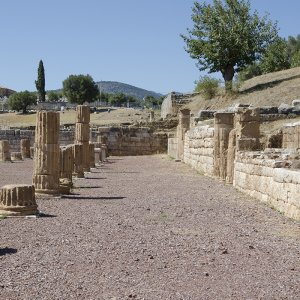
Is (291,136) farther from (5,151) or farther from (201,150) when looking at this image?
(5,151)

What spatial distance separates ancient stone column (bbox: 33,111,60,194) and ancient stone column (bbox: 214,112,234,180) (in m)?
6.90

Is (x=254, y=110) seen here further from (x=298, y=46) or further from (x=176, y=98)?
(x=298, y=46)

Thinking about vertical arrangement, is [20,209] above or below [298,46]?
below

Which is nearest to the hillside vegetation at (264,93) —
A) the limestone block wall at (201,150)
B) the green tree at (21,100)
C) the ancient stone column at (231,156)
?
the limestone block wall at (201,150)

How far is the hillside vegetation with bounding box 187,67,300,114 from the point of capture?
35344 mm

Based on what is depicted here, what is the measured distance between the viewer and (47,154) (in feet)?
47.8

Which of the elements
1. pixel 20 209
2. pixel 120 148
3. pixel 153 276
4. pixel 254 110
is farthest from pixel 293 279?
pixel 120 148

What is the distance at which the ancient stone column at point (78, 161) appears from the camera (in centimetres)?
2094

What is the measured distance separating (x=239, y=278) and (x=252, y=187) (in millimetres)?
8615

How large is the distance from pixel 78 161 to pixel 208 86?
74.9 ft

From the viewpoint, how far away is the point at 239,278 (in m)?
6.37

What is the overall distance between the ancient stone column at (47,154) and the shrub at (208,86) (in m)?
28.8

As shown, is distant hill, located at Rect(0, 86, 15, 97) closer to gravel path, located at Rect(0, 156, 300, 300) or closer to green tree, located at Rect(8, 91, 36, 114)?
green tree, located at Rect(8, 91, 36, 114)

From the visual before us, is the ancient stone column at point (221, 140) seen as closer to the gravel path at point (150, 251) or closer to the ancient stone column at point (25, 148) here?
the gravel path at point (150, 251)
